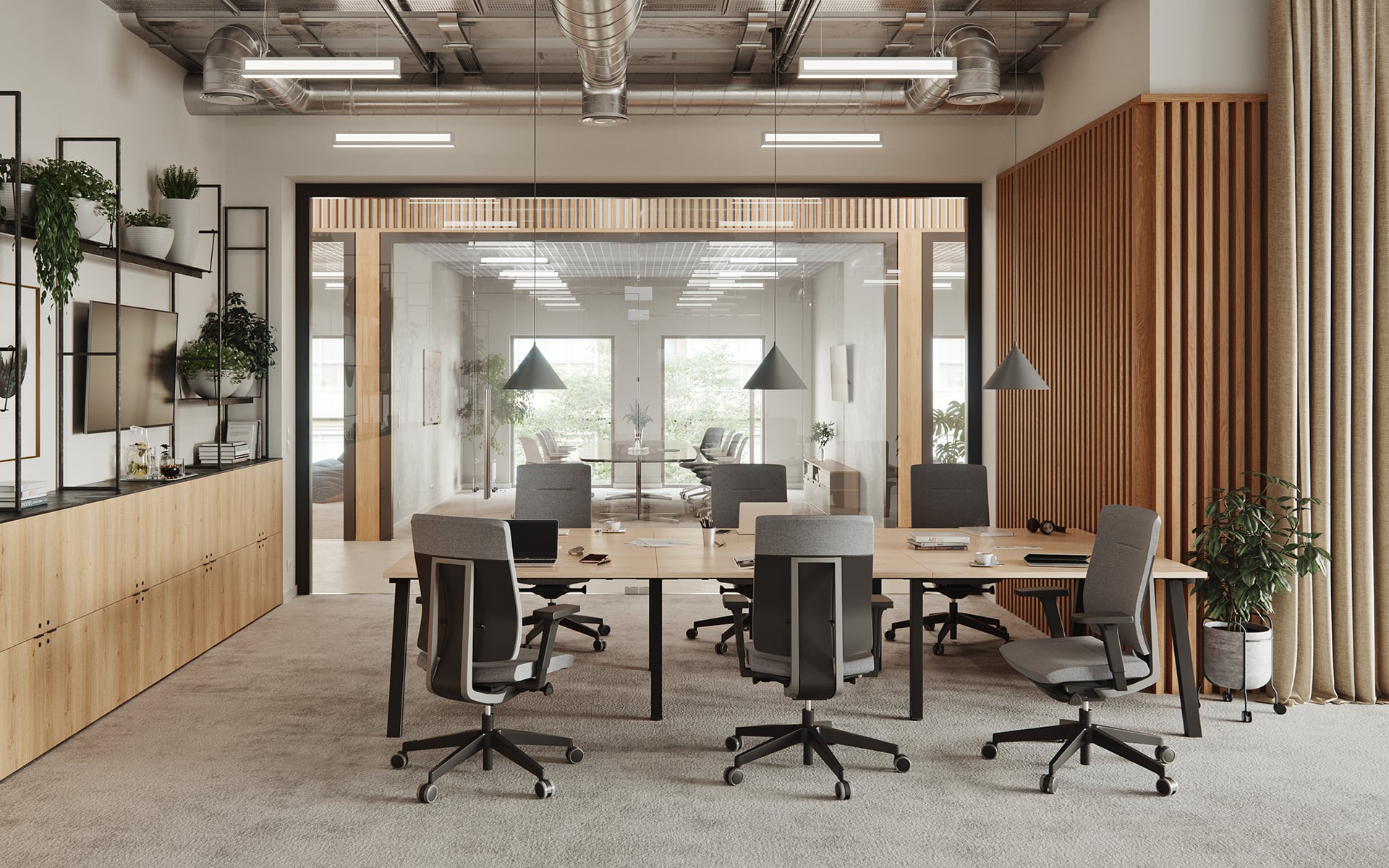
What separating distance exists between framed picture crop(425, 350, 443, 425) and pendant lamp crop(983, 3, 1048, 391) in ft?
13.6

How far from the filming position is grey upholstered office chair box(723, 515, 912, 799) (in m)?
3.83

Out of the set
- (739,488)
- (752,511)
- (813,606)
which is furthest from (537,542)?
(739,488)

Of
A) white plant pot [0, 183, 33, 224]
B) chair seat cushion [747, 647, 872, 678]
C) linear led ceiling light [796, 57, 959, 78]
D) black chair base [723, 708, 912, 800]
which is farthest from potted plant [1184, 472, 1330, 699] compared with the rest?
white plant pot [0, 183, 33, 224]

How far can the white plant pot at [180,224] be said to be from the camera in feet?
20.6

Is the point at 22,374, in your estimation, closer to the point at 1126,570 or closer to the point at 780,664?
the point at 780,664

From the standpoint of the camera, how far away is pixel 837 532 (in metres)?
3.84

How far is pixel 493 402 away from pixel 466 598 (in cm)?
420

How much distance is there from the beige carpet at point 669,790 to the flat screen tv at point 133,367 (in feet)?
5.40

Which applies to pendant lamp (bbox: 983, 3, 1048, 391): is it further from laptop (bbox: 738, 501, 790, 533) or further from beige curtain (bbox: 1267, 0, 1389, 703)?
laptop (bbox: 738, 501, 790, 533)

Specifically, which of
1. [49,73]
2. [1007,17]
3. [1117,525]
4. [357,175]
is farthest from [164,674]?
[1007,17]

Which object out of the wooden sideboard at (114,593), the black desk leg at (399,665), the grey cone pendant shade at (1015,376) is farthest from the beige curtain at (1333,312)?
the wooden sideboard at (114,593)

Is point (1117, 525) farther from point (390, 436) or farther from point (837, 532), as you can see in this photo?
point (390, 436)

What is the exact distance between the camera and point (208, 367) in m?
6.60

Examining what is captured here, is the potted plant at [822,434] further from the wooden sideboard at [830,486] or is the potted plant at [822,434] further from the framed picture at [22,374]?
the framed picture at [22,374]
